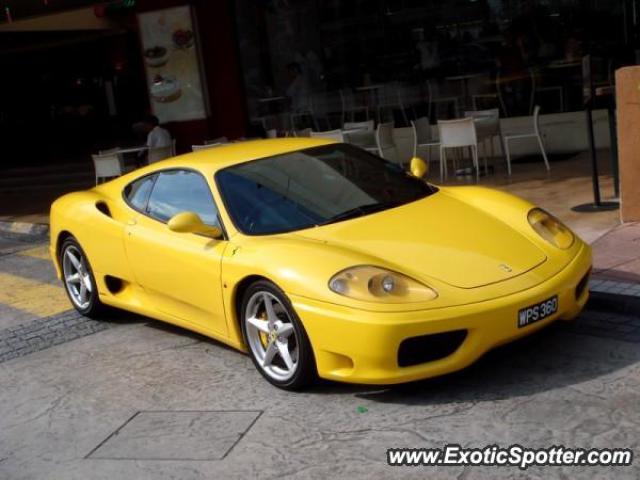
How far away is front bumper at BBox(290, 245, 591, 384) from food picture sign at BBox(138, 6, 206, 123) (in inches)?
424

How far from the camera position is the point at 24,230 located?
11445 millimetres

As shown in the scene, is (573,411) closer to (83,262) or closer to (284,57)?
(83,262)

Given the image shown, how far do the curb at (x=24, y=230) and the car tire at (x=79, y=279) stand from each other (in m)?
4.55

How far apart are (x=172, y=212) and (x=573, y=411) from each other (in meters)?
2.94

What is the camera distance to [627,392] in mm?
4055

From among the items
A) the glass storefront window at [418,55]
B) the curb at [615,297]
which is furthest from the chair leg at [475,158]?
the curb at [615,297]

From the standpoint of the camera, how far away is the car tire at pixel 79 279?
6.43 meters

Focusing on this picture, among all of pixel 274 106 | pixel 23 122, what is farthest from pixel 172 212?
pixel 23 122

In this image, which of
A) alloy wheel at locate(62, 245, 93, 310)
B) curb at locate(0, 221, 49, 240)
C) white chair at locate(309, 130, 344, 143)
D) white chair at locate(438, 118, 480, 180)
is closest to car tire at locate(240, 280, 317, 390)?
alloy wheel at locate(62, 245, 93, 310)

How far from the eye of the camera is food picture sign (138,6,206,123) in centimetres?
1424

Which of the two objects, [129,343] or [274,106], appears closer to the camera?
[129,343]

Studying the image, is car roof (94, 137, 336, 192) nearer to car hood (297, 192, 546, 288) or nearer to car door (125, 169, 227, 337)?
car door (125, 169, 227, 337)

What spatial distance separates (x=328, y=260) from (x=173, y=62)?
10954 millimetres

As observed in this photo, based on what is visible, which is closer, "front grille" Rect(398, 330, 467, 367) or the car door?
"front grille" Rect(398, 330, 467, 367)
